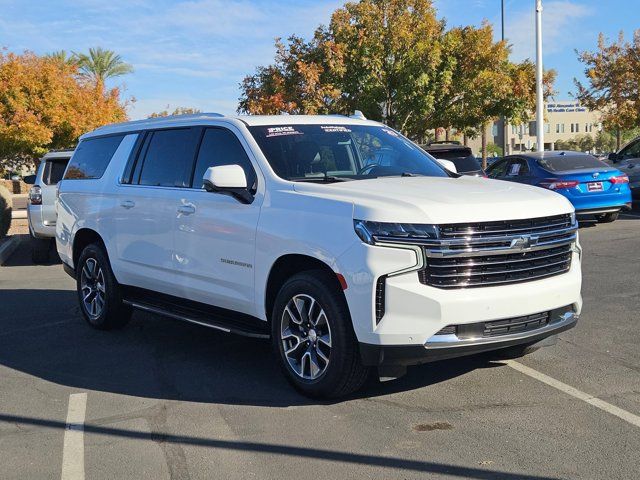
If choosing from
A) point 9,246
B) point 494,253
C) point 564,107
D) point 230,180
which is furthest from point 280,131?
point 564,107

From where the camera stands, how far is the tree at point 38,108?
28266 millimetres

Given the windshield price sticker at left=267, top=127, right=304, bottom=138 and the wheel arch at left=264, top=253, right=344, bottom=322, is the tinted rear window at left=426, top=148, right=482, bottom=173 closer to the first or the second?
the windshield price sticker at left=267, top=127, right=304, bottom=138

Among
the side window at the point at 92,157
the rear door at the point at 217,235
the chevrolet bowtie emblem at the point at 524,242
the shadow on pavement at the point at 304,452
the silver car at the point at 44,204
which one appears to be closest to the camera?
the shadow on pavement at the point at 304,452

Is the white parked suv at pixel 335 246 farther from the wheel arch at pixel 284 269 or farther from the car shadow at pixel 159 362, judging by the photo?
the car shadow at pixel 159 362

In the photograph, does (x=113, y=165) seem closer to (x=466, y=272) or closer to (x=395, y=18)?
(x=466, y=272)

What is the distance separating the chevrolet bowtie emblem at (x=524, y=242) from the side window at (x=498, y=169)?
11.8 m

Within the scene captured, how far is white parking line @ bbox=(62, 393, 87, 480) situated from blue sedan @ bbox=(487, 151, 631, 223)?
11190 millimetres

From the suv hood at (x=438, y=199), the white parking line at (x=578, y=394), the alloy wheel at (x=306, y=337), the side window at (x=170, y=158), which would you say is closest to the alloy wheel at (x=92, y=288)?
the side window at (x=170, y=158)

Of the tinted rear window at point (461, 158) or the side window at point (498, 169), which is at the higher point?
the tinted rear window at point (461, 158)

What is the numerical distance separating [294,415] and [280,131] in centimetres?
233

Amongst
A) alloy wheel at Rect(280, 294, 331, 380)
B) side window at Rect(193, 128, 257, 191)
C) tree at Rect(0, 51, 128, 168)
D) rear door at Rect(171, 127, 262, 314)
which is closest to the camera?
alloy wheel at Rect(280, 294, 331, 380)

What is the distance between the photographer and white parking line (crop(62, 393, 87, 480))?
4090 mm

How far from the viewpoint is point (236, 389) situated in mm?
5461

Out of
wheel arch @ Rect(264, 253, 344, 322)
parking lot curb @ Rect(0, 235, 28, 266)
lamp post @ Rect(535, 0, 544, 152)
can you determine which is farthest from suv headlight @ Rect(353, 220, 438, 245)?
lamp post @ Rect(535, 0, 544, 152)
